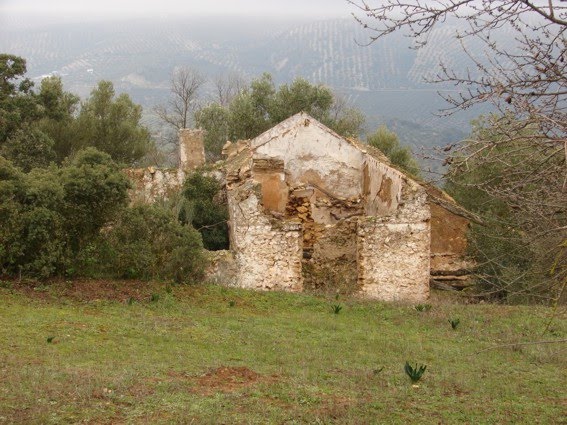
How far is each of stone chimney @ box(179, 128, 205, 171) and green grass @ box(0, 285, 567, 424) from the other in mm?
13364

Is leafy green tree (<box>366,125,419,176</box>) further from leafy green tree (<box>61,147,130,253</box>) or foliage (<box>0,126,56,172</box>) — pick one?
leafy green tree (<box>61,147,130,253</box>)

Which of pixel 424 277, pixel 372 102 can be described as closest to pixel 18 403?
pixel 424 277

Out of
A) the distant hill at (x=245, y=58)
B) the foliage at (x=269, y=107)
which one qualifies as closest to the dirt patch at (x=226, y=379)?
the foliage at (x=269, y=107)

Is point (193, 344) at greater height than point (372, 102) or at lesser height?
lesser

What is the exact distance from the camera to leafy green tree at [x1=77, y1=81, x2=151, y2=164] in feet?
96.4

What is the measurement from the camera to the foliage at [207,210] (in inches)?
790

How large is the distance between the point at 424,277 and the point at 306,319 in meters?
5.19

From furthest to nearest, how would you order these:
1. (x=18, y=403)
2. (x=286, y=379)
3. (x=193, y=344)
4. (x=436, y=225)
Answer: (x=436, y=225), (x=193, y=344), (x=286, y=379), (x=18, y=403)

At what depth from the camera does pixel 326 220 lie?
69.6 feet

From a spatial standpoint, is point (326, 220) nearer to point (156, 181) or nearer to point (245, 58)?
point (156, 181)

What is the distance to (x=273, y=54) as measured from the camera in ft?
315

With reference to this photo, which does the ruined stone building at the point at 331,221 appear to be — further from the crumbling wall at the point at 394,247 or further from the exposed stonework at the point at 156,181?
the exposed stonework at the point at 156,181

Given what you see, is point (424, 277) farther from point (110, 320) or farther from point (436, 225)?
point (110, 320)

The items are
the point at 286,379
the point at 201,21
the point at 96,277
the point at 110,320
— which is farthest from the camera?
the point at 201,21
